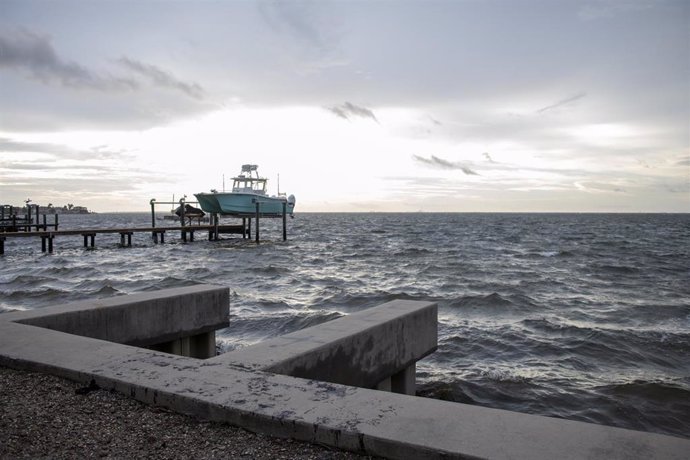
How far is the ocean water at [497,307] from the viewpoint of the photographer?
7.77 meters

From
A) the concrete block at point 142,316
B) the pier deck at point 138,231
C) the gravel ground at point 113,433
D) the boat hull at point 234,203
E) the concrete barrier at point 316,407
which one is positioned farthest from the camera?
the boat hull at point 234,203

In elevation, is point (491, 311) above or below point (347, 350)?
below

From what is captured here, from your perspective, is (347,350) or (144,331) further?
(144,331)

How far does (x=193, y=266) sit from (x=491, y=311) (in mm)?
15260

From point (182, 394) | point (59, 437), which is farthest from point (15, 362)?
point (182, 394)

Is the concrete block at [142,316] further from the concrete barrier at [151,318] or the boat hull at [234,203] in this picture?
the boat hull at [234,203]

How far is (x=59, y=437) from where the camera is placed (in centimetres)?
301

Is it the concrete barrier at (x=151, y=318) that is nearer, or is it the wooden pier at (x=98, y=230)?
the concrete barrier at (x=151, y=318)

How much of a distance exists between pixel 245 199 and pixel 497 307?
97.4 ft

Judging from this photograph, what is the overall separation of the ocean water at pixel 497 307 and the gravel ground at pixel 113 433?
4.88m

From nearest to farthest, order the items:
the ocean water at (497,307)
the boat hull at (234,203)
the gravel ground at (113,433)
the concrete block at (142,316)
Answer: the gravel ground at (113,433)
the concrete block at (142,316)
the ocean water at (497,307)
the boat hull at (234,203)

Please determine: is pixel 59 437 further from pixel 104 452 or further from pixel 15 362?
pixel 15 362

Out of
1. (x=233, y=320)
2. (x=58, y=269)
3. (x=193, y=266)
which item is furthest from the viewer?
(x=193, y=266)

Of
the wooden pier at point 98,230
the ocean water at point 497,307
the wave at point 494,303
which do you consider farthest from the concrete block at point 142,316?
the wooden pier at point 98,230
